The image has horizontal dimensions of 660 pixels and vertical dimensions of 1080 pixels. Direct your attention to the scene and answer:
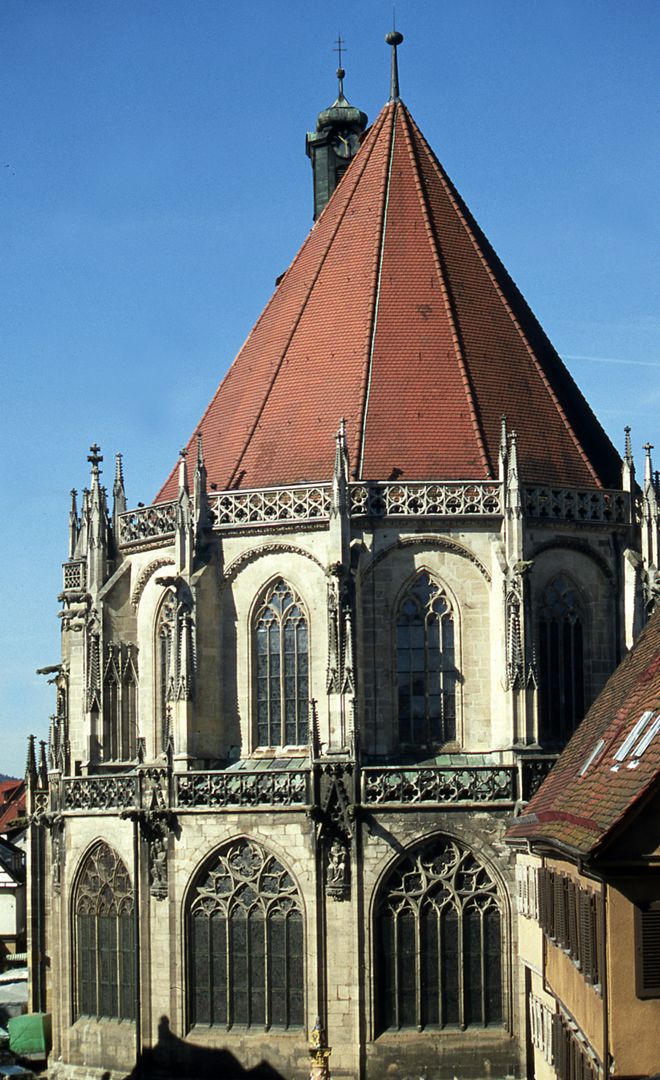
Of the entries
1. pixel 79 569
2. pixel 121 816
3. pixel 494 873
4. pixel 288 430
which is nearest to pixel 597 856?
pixel 494 873

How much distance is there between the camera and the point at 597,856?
74.8ft

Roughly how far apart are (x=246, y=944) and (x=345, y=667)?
6.05 metres

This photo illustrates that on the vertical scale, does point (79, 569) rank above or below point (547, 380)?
below

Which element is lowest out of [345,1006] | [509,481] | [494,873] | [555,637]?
[345,1006]

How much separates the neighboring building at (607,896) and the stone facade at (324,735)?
7.65m

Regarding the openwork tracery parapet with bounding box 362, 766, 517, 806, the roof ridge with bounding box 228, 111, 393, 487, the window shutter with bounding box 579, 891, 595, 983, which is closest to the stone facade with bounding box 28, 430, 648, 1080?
the openwork tracery parapet with bounding box 362, 766, 517, 806

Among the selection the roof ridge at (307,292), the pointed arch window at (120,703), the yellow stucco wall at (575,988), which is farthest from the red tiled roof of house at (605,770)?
the roof ridge at (307,292)

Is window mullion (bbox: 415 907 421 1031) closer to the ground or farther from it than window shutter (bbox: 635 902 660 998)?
closer to the ground

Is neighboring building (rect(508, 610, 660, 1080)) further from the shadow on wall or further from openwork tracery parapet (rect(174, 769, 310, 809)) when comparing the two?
the shadow on wall

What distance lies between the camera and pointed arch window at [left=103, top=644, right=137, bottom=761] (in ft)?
157

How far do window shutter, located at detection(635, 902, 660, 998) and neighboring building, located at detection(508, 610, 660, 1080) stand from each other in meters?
0.01

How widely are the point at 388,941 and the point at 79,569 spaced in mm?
13138

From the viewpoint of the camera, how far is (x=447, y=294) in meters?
48.1

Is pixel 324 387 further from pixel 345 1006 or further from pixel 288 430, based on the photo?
pixel 345 1006
